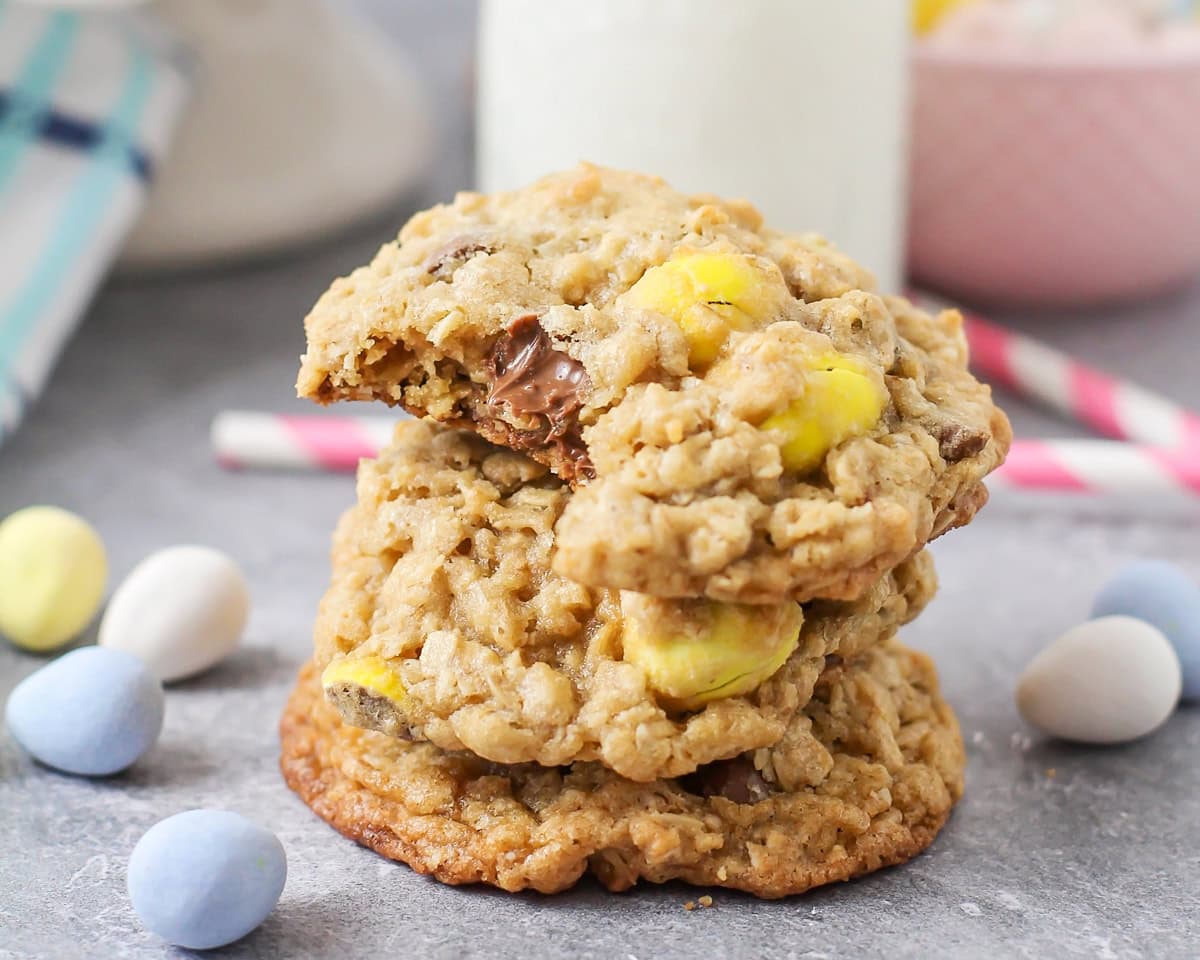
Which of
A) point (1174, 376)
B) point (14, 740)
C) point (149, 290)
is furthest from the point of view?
point (149, 290)

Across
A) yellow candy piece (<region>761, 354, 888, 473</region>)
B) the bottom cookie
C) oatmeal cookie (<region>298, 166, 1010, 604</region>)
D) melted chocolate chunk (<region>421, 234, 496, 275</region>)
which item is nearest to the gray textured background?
the bottom cookie

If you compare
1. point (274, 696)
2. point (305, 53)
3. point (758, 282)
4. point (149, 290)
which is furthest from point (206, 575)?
point (305, 53)

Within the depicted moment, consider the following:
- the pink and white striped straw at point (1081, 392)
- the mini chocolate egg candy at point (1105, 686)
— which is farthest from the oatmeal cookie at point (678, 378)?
the pink and white striped straw at point (1081, 392)

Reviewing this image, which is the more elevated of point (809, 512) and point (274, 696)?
point (809, 512)

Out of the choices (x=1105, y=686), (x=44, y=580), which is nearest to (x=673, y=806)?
(x=1105, y=686)

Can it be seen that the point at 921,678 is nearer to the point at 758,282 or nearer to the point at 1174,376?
the point at 758,282

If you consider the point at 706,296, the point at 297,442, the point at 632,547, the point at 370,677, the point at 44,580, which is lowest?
the point at 297,442

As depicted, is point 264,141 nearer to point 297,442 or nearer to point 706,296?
point 297,442
